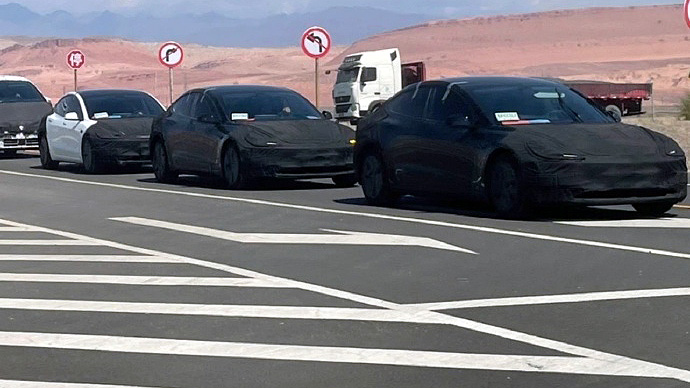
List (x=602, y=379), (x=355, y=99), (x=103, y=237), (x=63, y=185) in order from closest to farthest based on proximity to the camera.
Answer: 1. (x=602, y=379)
2. (x=103, y=237)
3. (x=63, y=185)
4. (x=355, y=99)

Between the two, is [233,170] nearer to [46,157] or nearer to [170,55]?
[46,157]

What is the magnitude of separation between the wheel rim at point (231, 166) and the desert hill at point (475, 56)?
2859 inches

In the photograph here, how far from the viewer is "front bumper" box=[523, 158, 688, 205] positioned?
14.0 metres

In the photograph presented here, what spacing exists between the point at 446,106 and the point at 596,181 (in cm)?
257

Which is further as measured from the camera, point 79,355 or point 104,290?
point 104,290

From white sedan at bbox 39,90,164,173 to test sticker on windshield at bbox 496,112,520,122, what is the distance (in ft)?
34.1

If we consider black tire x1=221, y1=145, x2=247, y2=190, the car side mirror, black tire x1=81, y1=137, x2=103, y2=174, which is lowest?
black tire x1=81, y1=137, x2=103, y2=174

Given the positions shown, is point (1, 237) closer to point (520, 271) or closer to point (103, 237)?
point (103, 237)

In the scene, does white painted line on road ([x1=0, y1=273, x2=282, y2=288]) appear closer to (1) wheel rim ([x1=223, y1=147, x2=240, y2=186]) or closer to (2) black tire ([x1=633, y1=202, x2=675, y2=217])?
(2) black tire ([x1=633, y1=202, x2=675, y2=217])

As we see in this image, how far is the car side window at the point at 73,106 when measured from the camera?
26263mm

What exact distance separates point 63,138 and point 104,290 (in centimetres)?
1665

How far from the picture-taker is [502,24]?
19200 cm

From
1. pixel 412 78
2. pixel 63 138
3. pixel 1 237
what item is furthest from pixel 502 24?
pixel 1 237

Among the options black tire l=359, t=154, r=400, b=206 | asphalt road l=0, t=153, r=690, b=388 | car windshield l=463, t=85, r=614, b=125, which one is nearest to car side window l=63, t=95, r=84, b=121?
black tire l=359, t=154, r=400, b=206
